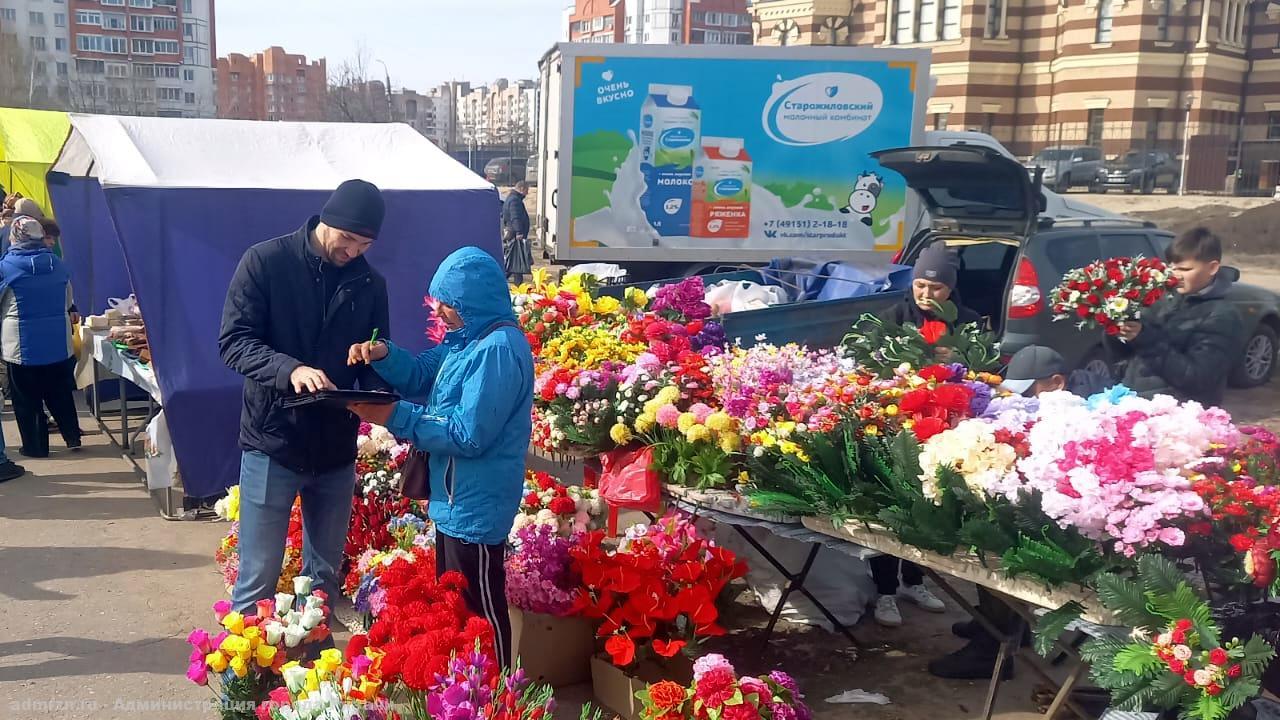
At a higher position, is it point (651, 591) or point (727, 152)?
point (727, 152)

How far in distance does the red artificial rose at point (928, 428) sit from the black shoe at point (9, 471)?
6.31 metres

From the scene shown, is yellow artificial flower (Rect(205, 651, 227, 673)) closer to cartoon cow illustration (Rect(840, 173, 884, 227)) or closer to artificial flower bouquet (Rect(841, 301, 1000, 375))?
artificial flower bouquet (Rect(841, 301, 1000, 375))

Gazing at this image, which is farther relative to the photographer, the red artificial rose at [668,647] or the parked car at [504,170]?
the parked car at [504,170]

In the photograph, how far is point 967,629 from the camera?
4543 mm

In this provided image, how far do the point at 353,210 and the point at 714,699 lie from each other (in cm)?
202

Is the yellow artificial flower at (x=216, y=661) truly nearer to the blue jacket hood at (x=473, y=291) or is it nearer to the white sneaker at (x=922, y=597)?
the blue jacket hood at (x=473, y=291)

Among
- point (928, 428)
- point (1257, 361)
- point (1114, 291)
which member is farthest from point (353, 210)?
point (1257, 361)

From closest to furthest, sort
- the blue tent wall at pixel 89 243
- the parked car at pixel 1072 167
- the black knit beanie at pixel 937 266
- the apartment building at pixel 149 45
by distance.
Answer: the black knit beanie at pixel 937 266 < the blue tent wall at pixel 89 243 < the parked car at pixel 1072 167 < the apartment building at pixel 149 45

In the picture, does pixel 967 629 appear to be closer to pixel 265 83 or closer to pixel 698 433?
pixel 698 433

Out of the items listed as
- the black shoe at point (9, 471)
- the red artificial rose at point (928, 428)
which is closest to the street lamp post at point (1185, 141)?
the red artificial rose at point (928, 428)

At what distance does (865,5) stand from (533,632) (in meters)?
39.2

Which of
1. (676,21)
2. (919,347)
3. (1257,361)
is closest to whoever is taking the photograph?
(919,347)

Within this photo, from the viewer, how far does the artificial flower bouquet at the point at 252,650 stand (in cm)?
303

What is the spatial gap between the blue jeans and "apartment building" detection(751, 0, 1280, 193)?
116ft
